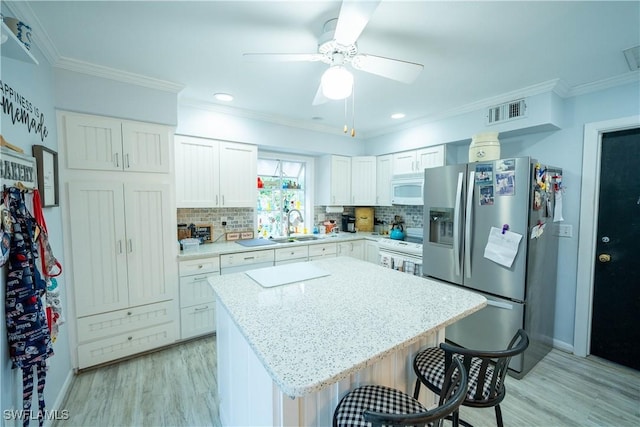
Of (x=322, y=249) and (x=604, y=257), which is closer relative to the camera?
(x=604, y=257)

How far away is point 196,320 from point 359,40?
2.84m

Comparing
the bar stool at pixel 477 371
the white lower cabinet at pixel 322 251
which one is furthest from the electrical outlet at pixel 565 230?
the white lower cabinet at pixel 322 251

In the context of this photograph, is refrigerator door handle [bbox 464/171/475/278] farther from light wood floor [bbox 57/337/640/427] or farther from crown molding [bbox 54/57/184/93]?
crown molding [bbox 54/57/184/93]

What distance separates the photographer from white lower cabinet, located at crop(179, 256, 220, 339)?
2716mm

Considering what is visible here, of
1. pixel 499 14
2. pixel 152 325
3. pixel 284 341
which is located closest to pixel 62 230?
pixel 152 325

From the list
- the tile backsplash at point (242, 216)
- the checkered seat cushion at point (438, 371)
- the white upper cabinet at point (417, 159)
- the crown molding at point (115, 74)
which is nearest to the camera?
the checkered seat cushion at point (438, 371)

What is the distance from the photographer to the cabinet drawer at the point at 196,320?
2.73 m

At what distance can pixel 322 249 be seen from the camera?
368cm

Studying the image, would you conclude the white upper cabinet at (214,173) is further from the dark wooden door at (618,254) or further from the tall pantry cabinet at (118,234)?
the dark wooden door at (618,254)

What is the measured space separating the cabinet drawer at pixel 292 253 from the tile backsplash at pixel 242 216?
644 millimetres

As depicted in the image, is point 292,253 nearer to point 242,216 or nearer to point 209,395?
point 242,216

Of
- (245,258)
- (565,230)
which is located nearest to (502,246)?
(565,230)

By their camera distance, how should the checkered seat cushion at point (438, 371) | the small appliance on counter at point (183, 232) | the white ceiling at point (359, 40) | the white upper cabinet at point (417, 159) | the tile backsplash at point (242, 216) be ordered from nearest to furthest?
the checkered seat cushion at point (438, 371) → the white ceiling at point (359, 40) → the small appliance on counter at point (183, 232) → the tile backsplash at point (242, 216) → the white upper cabinet at point (417, 159)

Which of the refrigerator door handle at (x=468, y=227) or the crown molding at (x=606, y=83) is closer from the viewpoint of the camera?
the crown molding at (x=606, y=83)
